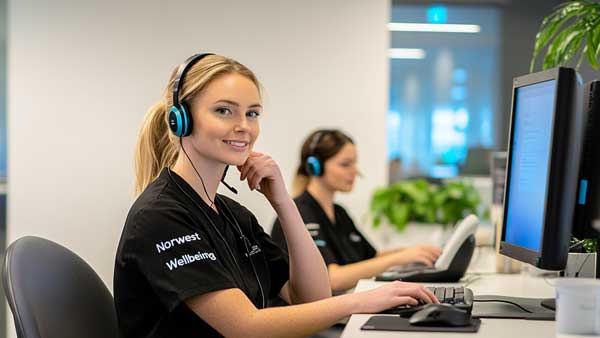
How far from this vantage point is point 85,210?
4.14 m

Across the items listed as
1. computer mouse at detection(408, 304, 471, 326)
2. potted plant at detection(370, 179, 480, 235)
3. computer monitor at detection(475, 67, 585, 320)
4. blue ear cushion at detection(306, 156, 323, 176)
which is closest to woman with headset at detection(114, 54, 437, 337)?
computer mouse at detection(408, 304, 471, 326)

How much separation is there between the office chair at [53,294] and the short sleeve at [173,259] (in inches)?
6.0

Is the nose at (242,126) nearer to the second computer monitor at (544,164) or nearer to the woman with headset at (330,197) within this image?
the second computer monitor at (544,164)

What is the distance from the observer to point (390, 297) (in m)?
1.55

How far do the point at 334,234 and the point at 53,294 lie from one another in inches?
66.0

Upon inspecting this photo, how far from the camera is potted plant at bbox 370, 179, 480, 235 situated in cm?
409

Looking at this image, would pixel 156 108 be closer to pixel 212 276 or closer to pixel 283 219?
pixel 283 219

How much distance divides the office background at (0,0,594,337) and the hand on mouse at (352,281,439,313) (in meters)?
2.58

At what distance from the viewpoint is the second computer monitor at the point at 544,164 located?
139 centimetres

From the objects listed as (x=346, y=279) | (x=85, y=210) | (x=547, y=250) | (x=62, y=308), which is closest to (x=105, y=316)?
(x=62, y=308)

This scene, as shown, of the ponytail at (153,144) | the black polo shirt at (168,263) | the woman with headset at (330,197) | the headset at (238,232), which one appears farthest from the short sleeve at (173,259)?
the woman with headset at (330,197)

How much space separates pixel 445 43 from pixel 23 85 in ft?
10.5

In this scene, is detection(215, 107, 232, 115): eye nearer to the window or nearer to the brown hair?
the brown hair

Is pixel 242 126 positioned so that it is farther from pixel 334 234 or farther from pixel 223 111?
pixel 334 234
